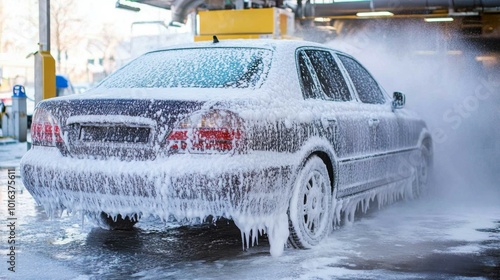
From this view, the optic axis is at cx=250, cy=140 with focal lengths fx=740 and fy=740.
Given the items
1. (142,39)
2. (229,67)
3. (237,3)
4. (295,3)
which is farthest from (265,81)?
(142,39)

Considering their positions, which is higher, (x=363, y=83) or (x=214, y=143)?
(x=363, y=83)

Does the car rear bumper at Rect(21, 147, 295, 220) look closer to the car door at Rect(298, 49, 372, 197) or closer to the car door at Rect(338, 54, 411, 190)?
the car door at Rect(298, 49, 372, 197)

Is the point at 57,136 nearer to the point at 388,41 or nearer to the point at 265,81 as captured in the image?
the point at 265,81

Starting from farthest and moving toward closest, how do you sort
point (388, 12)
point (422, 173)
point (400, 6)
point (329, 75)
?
point (388, 12), point (400, 6), point (422, 173), point (329, 75)

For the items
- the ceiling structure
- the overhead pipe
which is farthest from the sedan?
the overhead pipe

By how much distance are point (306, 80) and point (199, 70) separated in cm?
78

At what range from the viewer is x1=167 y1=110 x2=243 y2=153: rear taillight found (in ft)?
14.2

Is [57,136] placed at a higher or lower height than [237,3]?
lower

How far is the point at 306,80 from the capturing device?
5332mm

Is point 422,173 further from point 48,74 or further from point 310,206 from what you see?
point 48,74

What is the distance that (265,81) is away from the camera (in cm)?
489

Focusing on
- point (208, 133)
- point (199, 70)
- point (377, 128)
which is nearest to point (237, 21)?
point (377, 128)

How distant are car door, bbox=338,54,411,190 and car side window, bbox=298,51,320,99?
815mm

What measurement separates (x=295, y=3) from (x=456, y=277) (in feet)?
49.9
